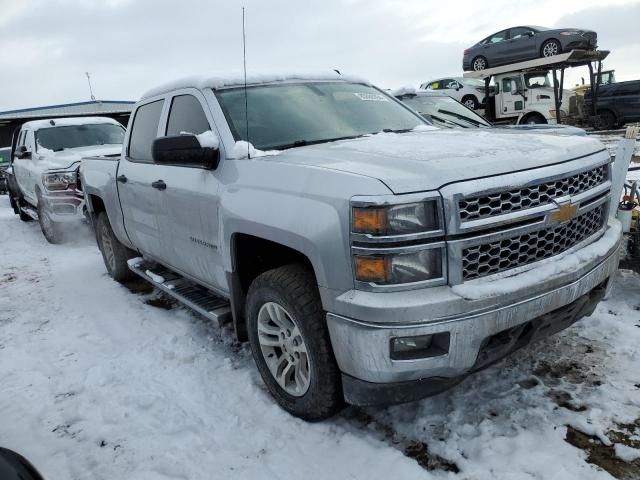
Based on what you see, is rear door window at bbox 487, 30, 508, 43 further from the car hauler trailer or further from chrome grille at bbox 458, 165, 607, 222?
chrome grille at bbox 458, 165, 607, 222

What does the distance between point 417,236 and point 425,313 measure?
12.4 inches

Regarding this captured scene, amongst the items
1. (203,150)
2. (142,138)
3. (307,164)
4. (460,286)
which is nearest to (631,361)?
(460,286)

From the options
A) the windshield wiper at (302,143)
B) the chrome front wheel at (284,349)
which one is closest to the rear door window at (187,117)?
the windshield wiper at (302,143)

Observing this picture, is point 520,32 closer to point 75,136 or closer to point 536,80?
point 536,80

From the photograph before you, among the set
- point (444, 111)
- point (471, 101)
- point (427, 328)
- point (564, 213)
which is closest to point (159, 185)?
point (427, 328)

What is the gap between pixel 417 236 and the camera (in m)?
2.10

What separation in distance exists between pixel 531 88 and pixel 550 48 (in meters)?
1.33

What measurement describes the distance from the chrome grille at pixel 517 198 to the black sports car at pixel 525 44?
16060 mm

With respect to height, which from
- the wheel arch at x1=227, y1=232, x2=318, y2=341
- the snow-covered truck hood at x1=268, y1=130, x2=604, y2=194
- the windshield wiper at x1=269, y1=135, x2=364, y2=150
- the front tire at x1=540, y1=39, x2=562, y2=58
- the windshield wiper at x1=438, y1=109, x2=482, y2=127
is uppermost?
the front tire at x1=540, y1=39, x2=562, y2=58

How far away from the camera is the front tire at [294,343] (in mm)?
2473

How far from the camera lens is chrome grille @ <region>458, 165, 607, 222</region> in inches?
85.0

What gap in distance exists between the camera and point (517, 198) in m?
2.28

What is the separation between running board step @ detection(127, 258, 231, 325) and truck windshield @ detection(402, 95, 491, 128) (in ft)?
13.4

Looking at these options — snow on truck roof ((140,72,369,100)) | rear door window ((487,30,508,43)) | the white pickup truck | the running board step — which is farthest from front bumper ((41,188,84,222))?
rear door window ((487,30,508,43))
